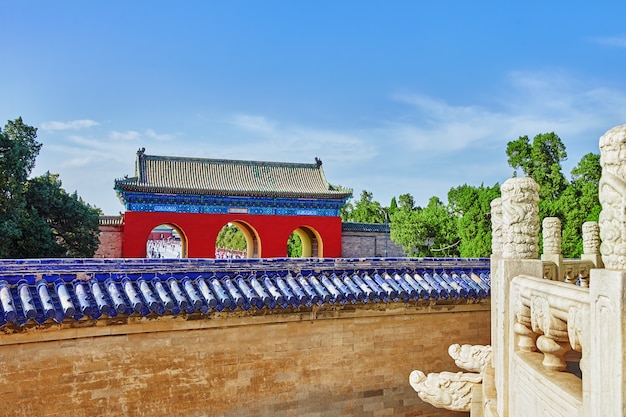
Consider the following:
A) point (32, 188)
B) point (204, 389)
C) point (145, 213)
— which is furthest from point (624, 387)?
point (145, 213)

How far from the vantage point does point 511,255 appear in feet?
14.5

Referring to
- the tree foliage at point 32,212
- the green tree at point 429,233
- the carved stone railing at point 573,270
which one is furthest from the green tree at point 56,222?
the carved stone railing at point 573,270

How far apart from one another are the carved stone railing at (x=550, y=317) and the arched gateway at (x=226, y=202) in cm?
1940

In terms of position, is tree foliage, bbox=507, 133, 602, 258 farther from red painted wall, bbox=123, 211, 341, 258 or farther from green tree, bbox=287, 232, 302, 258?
green tree, bbox=287, 232, 302, 258

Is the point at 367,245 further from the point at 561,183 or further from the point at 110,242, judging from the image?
the point at 110,242

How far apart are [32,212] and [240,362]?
1278cm

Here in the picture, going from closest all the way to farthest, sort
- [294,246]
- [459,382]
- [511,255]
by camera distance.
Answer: [511,255]
[459,382]
[294,246]

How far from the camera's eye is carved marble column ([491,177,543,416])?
4.21 metres

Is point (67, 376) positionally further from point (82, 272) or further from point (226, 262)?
point (226, 262)

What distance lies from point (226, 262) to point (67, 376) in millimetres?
2273

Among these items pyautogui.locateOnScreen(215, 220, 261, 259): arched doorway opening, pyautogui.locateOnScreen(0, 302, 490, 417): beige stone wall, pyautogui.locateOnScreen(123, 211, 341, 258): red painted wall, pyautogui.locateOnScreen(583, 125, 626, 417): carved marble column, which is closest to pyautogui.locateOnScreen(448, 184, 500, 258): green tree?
pyautogui.locateOnScreen(123, 211, 341, 258): red painted wall

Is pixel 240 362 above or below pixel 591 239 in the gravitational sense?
below

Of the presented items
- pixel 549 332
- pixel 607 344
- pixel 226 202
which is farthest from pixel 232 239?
pixel 607 344

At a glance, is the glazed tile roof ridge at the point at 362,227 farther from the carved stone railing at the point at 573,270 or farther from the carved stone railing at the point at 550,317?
the carved stone railing at the point at 550,317
